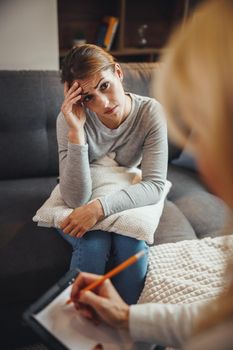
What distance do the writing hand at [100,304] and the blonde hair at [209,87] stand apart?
21 centimetres

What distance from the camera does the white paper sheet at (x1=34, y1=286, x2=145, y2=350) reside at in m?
0.85

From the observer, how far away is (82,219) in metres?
1.22

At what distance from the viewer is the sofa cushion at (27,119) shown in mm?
1631

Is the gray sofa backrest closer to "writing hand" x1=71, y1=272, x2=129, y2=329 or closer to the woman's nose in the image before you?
the woman's nose

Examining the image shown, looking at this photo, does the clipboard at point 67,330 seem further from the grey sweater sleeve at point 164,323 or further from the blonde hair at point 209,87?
the blonde hair at point 209,87

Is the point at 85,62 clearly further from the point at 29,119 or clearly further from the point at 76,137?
the point at 29,119

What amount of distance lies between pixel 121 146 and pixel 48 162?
46 cm

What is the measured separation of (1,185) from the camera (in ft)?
5.55

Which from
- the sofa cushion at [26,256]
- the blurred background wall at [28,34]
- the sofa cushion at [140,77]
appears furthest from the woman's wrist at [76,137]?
the blurred background wall at [28,34]

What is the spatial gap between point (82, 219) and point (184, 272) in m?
0.37

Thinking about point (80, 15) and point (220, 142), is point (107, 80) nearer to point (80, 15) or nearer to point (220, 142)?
point (220, 142)

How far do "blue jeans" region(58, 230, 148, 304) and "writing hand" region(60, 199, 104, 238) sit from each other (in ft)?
0.14

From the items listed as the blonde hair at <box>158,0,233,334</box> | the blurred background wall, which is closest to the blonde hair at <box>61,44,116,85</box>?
the blonde hair at <box>158,0,233,334</box>

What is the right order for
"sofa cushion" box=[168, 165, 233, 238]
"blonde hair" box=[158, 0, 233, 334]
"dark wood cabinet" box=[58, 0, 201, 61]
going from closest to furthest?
1. "blonde hair" box=[158, 0, 233, 334]
2. "sofa cushion" box=[168, 165, 233, 238]
3. "dark wood cabinet" box=[58, 0, 201, 61]
